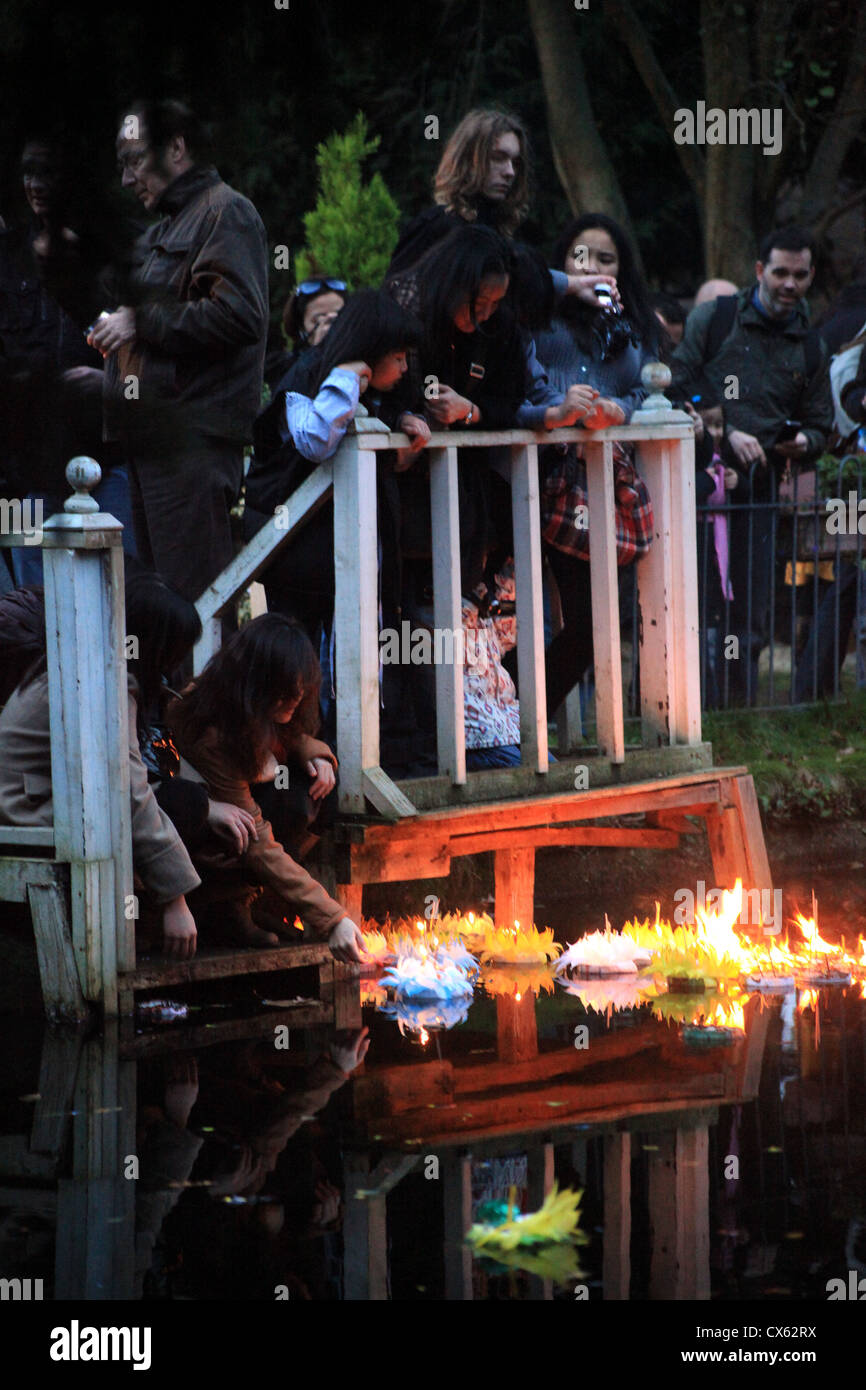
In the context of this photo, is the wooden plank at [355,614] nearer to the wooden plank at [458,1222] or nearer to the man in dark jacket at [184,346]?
the man in dark jacket at [184,346]

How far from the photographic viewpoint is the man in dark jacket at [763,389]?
961cm

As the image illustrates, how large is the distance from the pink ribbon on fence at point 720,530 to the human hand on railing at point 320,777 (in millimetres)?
3820

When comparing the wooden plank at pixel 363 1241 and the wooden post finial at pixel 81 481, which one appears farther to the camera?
the wooden post finial at pixel 81 481

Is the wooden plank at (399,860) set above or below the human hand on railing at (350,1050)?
above

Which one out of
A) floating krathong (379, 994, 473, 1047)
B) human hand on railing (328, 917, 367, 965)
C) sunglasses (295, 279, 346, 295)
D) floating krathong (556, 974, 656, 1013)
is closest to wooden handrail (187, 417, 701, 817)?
human hand on railing (328, 917, 367, 965)

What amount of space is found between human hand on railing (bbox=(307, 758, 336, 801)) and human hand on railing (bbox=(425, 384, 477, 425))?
→ 114 cm

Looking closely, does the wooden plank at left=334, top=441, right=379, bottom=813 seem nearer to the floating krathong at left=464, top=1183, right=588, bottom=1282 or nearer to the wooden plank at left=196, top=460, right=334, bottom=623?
the wooden plank at left=196, top=460, right=334, bottom=623

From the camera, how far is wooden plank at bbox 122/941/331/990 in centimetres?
575

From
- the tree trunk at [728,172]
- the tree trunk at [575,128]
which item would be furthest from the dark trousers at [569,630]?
the tree trunk at [575,128]

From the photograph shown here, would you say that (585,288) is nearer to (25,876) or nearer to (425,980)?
(425,980)

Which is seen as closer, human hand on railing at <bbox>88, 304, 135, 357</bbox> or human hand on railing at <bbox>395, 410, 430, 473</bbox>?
human hand on railing at <bbox>88, 304, 135, 357</bbox>

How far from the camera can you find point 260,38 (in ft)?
11.4

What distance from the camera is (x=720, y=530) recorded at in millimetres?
9508

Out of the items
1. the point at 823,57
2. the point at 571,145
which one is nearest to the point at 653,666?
the point at 571,145
